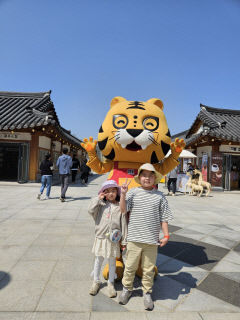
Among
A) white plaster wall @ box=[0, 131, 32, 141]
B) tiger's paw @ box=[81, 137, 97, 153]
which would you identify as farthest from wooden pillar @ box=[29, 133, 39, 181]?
tiger's paw @ box=[81, 137, 97, 153]

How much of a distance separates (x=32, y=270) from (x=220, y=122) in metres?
13.5

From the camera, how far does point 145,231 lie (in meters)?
2.09

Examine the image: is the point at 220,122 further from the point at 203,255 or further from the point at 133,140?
the point at 133,140

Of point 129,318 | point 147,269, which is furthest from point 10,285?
point 147,269

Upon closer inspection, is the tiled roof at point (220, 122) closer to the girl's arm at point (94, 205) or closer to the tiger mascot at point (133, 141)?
the tiger mascot at point (133, 141)

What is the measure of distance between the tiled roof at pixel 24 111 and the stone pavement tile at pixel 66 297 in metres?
9.02

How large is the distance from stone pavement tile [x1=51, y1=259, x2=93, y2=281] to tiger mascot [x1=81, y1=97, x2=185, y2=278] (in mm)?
480

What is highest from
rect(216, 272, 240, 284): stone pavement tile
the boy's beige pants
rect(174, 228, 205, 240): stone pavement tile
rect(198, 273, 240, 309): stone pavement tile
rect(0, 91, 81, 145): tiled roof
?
rect(0, 91, 81, 145): tiled roof

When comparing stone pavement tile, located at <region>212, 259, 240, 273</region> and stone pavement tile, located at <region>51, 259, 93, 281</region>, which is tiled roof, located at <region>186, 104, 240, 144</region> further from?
stone pavement tile, located at <region>51, 259, 93, 281</region>

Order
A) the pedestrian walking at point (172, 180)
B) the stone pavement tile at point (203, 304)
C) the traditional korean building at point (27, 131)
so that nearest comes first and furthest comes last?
the stone pavement tile at point (203, 304)
the pedestrian walking at point (172, 180)
the traditional korean building at point (27, 131)

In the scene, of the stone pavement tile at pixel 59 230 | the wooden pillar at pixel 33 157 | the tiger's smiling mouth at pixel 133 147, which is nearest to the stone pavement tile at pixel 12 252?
the stone pavement tile at pixel 59 230

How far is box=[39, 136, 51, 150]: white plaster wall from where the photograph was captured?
40.1 feet

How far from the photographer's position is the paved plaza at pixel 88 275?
6.57 feet

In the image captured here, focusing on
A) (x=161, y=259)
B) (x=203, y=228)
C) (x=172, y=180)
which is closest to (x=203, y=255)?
(x=161, y=259)
